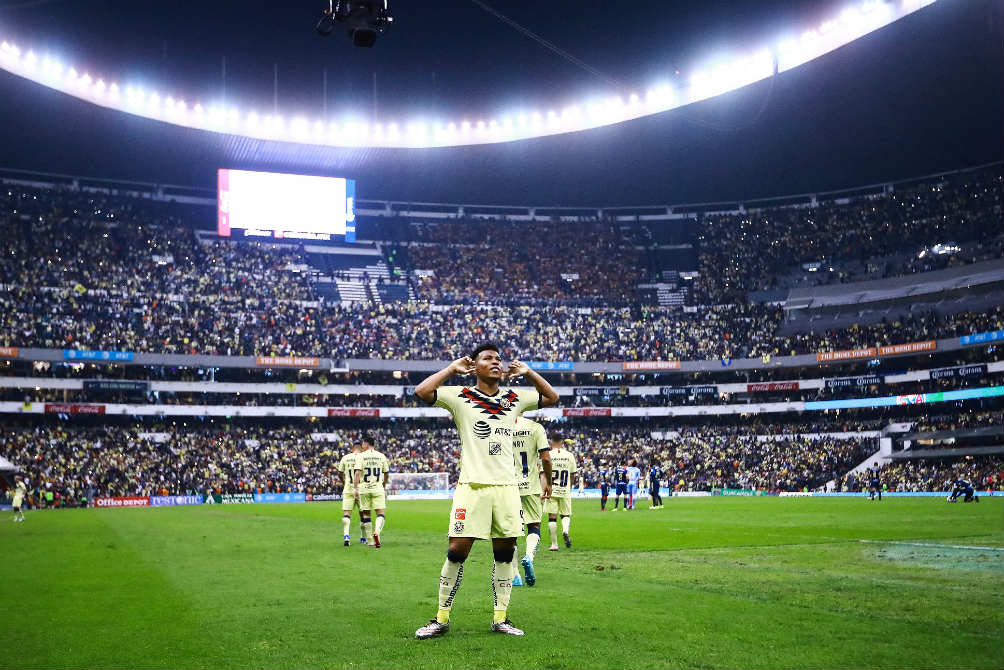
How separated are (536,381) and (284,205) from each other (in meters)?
62.1

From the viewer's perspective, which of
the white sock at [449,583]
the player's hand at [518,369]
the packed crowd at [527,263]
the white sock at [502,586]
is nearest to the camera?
the player's hand at [518,369]

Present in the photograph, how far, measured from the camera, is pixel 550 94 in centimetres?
6431

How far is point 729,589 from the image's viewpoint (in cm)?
1155

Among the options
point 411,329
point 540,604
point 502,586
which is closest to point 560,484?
point 540,604

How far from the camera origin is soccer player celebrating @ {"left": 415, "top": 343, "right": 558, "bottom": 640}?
26.8 feet

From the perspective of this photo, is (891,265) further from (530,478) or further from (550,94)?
(530,478)

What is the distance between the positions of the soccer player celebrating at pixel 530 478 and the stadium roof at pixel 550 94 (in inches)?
1570

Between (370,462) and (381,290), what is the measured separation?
199 feet

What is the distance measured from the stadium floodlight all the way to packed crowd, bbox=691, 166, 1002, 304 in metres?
23.8

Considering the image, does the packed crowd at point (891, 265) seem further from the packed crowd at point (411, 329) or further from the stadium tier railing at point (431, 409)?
the stadium tier railing at point (431, 409)

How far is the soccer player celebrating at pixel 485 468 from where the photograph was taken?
26.8ft

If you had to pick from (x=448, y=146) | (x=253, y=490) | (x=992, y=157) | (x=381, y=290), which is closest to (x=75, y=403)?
(x=253, y=490)

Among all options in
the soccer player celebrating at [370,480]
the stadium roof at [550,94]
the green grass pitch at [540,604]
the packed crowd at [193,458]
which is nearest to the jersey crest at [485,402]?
the green grass pitch at [540,604]

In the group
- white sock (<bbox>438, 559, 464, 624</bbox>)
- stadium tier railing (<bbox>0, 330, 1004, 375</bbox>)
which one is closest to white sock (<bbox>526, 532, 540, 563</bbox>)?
white sock (<bbox>438, 559, 464, 624</bbox>)
